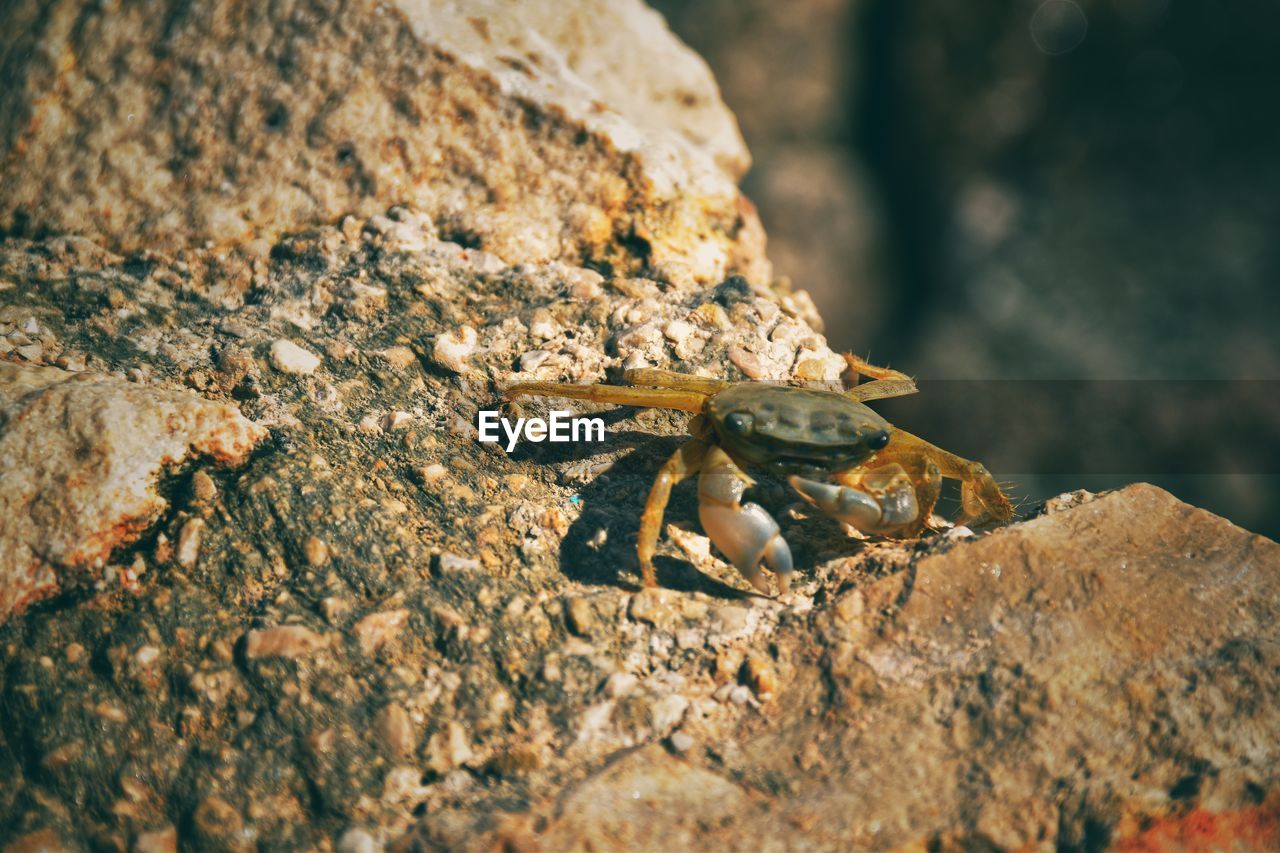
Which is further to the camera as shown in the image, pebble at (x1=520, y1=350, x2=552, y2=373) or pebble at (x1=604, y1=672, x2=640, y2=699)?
pebble at (x1=520, y1=350, x2=552, y2=373)

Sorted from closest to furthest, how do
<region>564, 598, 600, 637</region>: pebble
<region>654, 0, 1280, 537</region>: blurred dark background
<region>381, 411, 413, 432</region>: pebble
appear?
<region>564, 598, 600, 637</region>: pebble → <region>381, 411, 413, 432</region>: pebble → <region>654, 0, 1280, 537</region>: blurred dark background

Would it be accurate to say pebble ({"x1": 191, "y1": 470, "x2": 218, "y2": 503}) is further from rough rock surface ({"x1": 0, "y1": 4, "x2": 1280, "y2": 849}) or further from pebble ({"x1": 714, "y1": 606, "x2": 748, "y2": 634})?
pebble ({"x1": 714, "y1": 606, "x2": 748, "y2": 634})

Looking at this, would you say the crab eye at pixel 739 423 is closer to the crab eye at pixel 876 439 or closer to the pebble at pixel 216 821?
the crab eye at pixel 876 439

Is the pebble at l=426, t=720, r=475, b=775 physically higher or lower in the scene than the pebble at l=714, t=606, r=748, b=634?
lower

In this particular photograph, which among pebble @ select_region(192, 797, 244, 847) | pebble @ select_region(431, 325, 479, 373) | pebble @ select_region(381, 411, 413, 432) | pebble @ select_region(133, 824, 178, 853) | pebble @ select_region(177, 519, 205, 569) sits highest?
pebble @ select_region(431, 325, 479, 373)

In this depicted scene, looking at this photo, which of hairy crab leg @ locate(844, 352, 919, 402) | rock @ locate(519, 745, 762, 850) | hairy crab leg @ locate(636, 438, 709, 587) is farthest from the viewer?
hairy crab leg @ locate(844, 352, 919, 402)

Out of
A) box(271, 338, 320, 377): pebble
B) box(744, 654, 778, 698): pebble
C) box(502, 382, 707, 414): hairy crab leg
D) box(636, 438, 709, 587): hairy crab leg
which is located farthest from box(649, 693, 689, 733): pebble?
box(271, 338, 320, 377): pebble

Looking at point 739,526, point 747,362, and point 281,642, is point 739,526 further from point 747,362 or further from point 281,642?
point 281,642

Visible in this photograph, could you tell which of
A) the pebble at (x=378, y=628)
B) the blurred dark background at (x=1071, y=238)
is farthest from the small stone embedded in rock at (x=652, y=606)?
the blurred dark background at (x=1071, y=238)
